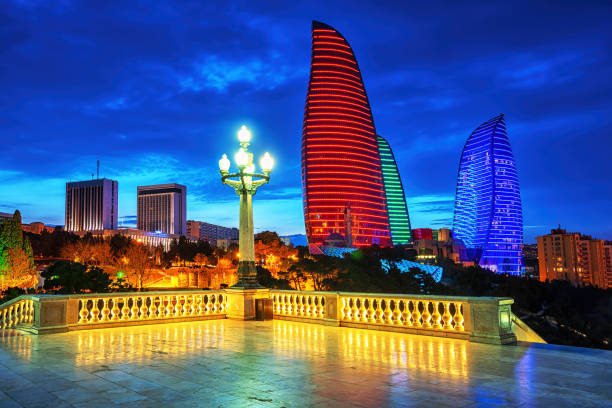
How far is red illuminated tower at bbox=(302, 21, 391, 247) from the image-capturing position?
125 m

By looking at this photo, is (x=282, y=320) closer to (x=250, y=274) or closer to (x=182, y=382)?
(x=250, y=274)

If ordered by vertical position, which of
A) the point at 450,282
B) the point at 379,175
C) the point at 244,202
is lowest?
the point at 450,282

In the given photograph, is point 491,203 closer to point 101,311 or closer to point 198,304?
point 198,304

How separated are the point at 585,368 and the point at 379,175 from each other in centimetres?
12842

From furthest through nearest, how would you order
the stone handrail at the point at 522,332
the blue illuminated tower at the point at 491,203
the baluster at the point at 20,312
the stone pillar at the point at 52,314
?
the blue illuminated tower at the point at 491,203, the baluster at the point at 20,312, the stone pillar at the point at 52,314, the stone handrail at the point at 522,332

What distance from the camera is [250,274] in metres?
15.5

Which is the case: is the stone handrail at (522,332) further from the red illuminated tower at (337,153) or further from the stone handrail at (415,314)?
the red illuminated tower at (337,153)

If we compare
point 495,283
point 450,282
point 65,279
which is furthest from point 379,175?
point 65,279

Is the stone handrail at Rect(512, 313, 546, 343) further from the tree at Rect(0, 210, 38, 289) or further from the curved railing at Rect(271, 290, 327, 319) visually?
the tree at Rect(0, 210, 38, 289)

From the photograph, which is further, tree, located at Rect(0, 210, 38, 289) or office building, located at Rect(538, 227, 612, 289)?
office building, located at Rect(538, 227, 612, 289)

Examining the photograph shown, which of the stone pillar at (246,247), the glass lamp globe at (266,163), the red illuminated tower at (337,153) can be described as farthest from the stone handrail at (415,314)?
the red illuminated tower at (337,153)

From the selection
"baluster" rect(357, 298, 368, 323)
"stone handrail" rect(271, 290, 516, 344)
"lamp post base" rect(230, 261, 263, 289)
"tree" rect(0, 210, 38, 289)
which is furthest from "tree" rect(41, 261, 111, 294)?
"baluster" rect(357, 298, 368, 323)

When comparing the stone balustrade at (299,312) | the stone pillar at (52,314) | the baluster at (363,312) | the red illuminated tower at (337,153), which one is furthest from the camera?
the red illuminated tower at (337,153)

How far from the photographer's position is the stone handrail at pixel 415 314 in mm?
10133
